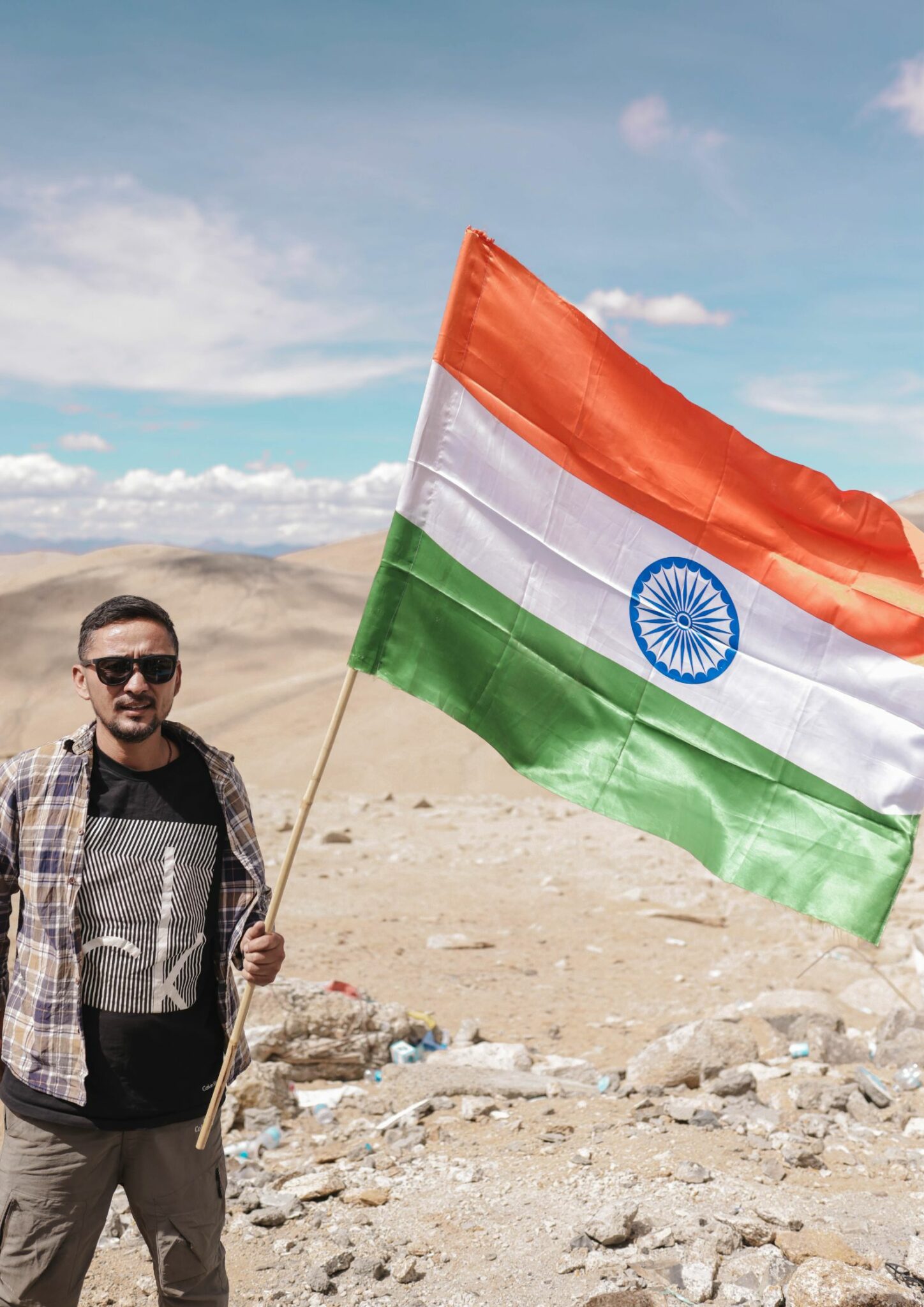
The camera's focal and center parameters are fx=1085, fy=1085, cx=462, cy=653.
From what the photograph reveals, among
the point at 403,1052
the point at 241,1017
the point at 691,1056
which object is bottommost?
the point at 403,1052

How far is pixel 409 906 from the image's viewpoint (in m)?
11.2

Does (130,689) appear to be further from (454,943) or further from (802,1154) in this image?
(454,943)

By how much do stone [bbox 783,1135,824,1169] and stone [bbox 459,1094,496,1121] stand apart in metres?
1.52

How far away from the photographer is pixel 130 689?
112 inches

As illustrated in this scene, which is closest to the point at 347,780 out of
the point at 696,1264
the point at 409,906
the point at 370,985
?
the point at 409,906

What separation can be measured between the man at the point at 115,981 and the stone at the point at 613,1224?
1677 mm

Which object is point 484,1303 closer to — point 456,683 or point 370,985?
point 456,683

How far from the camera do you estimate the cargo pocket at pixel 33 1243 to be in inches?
108

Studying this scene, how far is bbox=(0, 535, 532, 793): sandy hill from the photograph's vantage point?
2208cm

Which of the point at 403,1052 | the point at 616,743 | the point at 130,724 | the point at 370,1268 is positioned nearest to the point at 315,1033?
the point at 403,1052

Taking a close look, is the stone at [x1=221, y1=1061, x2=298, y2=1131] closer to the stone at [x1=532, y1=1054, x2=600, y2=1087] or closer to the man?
the stone at [x1=532, y1=1054, x2=600, y2=1087]

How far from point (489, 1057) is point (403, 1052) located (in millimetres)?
549

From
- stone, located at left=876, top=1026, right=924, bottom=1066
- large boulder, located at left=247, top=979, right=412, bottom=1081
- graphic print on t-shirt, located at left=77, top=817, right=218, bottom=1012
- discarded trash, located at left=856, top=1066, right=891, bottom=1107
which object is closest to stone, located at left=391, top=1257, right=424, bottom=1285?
graphic print on t-shirt, located at left=77, top=817, right=218, bottom=1012

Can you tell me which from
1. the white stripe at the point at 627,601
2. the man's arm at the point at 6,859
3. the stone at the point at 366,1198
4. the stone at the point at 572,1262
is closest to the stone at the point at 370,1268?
the stone at the point at 366,1198
